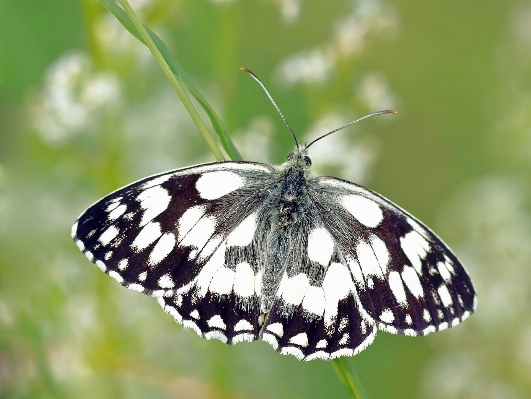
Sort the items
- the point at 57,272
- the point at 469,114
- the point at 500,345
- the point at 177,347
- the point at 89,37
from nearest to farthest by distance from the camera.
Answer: the point at 89,37 < the point at 57,272 < the point at 177,347 < the point at 500,345 < the point at 469,114

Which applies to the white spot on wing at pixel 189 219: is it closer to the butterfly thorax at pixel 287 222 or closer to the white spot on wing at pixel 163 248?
the white spot on wing at pixel 163 248

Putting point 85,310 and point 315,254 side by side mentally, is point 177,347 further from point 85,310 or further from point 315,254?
point 315,254

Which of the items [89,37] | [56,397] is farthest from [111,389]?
[89,37]

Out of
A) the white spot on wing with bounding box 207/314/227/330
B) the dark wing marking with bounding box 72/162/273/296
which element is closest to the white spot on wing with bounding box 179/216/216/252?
the dark wing marking with bounding box 72/162/273/296

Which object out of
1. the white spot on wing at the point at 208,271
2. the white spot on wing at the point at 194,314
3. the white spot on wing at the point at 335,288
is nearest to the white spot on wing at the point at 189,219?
the white spot on wing at the point at 208,271

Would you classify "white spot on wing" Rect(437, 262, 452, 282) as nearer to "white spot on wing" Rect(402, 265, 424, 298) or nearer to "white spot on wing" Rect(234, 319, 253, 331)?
"white spot on wing" Rect(402, 265, 424, 298)

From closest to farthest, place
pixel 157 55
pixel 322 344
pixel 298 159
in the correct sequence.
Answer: pixel 157 55, pixel 322 344, pixel 298 159

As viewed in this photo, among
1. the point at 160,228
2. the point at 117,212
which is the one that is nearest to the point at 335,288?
the point at 160,228

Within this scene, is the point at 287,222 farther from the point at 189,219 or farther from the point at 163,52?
the point at 163,52
